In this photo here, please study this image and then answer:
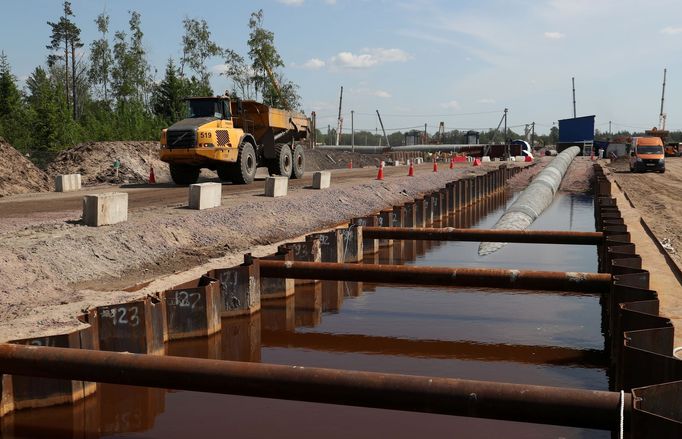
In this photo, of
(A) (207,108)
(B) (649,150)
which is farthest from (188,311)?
(B) (649,150)

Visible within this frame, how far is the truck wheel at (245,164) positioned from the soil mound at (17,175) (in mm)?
6760

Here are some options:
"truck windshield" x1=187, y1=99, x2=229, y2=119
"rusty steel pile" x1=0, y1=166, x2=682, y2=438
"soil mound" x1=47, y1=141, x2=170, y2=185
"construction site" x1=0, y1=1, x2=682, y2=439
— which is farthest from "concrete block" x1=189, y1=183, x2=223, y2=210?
"soil mound" x1=47, y1=141, x2=170, y2=185

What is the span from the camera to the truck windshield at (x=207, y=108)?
2175cm

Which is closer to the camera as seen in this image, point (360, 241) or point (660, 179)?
point (360, 241)

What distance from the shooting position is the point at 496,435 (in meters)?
6.26

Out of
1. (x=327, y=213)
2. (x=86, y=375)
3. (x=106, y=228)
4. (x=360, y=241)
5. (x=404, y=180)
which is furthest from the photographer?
(x=404, y=180)

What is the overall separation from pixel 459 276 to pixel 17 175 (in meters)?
18.8

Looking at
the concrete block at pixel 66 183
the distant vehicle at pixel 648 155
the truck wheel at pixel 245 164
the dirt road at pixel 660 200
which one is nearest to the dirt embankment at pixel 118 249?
the truck wheel at pixel 245 164

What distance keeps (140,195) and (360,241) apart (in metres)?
8.28

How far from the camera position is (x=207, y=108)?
857 inches

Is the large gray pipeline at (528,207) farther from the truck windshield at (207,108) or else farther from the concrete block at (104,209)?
the truck windshield at (207,108)

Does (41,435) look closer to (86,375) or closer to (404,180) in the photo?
(86,375)

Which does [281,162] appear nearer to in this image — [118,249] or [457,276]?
[118,249]

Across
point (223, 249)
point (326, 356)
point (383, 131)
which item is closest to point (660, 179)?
point (223, 249)
